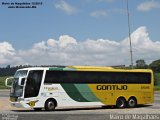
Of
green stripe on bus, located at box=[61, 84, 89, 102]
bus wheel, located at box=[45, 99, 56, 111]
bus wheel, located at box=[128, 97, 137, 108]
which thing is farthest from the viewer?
bus wheel, located at box=[128, 97, 137, 108]

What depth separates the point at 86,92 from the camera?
28766 mm

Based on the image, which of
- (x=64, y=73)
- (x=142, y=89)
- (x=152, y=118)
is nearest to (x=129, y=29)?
(x=142, y=89)

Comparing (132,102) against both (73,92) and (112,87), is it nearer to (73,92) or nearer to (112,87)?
(112,87)

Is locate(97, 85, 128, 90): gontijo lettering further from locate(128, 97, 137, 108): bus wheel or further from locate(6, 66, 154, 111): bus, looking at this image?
locate(128, 97, 137, 108): bus wheel

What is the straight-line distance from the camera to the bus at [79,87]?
27.0 metres

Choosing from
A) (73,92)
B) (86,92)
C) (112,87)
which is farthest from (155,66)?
(73,92)

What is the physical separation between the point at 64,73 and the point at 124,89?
487cm

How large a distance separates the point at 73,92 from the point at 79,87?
518 mm

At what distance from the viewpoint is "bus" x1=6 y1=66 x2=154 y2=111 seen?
27000mm

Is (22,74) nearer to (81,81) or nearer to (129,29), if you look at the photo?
(81,81)

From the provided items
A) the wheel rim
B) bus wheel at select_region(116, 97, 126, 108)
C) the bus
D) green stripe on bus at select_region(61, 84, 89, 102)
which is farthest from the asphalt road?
green stripe on bus at select_region(61, 84, 89, 102)

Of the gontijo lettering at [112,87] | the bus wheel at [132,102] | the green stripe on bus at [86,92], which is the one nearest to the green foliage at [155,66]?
the bus wheel at [132,102]

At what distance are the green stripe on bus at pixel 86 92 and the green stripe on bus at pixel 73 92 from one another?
0.19m

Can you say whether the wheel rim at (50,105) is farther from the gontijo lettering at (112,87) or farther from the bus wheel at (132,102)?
the bus wheel at (132,102)
